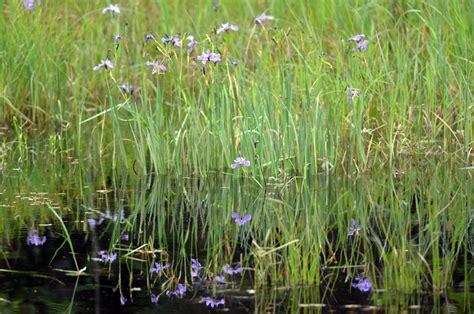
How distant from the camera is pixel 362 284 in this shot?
371 centimetres

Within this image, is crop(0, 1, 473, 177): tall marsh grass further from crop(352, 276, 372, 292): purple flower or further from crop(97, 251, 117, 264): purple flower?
crop(352, 276, 372, 292): purple flower

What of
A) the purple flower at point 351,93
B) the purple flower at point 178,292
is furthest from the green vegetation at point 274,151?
the purple flower at point 178,292

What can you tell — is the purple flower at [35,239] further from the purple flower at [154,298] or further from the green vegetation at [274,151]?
the purple flower at [154,298]

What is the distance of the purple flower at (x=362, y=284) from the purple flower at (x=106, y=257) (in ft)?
3.47

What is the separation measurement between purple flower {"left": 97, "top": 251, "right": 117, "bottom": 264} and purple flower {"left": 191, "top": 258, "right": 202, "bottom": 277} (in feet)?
1.16

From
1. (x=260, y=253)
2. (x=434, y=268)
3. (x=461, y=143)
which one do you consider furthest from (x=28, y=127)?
(x=434, y=268)

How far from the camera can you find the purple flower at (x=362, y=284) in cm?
367

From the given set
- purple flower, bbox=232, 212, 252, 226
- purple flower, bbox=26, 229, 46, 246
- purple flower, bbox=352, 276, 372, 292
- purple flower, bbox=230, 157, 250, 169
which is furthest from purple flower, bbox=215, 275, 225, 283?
purple flower, bbox=230, 157, 250, 169

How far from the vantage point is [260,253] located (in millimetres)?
3797

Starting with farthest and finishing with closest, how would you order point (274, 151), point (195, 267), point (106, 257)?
point (274, 151)
point (106, 257)
point (195, 267)

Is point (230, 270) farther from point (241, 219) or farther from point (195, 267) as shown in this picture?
point (241, 219)

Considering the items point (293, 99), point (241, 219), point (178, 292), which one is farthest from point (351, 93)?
point (178, 292)

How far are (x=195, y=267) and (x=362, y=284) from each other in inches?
27.3

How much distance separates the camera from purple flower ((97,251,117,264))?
13.5 feet
